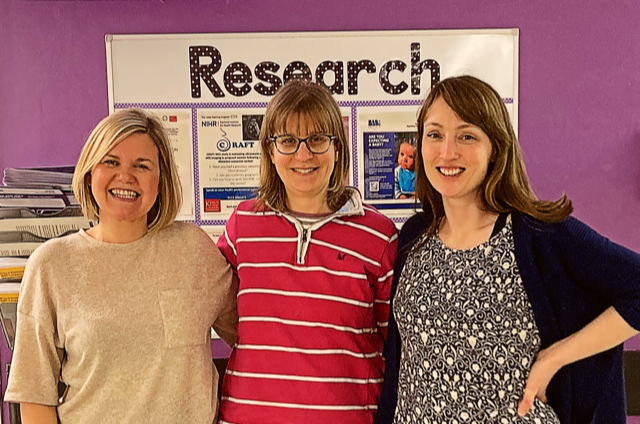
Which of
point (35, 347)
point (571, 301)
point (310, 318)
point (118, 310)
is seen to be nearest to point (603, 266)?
point (571, 301)

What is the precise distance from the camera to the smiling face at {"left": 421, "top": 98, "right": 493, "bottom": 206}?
121 cm

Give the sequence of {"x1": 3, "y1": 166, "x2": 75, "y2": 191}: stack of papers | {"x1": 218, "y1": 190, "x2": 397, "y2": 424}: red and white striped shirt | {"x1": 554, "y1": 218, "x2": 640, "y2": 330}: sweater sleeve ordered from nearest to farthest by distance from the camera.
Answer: {"x1": 554, "y1": 218, "x2": 640, "y2": 330}: sweater sleeve → {"x1": 218, "y1": 190, "x2": 397, "y2": 424}: red and white striped shirt → {"x1": 3, "y1": 166, "x2": 75, "y2": 191}: stack of papers

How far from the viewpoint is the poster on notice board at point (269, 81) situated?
2.43 m

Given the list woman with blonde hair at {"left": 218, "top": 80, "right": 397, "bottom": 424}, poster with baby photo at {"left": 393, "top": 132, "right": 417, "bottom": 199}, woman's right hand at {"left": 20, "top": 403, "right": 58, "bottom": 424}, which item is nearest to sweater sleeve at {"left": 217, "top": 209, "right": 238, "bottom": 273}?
woman with blonde hair at {"left": 218, "top": 80, "right": 397, "bottom": 424}

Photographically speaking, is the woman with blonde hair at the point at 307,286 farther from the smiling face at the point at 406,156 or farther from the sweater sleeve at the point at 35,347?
the smiling face at the point at 406,156

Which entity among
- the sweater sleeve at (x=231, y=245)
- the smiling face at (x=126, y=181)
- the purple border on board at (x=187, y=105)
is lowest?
the sweater sleeve at (x=231, y=245)

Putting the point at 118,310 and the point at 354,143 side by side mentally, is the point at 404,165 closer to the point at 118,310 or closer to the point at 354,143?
the point at 354,143

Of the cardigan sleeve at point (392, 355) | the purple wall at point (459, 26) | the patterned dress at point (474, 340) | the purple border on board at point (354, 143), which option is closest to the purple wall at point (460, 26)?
the purple wall at point (459, 26)

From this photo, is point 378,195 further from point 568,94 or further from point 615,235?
point 615,235

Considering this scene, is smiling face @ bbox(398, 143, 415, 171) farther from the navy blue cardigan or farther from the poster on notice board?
the navy blue cardigan

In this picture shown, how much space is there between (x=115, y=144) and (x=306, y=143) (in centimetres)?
48

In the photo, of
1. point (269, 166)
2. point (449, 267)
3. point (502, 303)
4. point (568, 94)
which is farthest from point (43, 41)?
point (568, 94)

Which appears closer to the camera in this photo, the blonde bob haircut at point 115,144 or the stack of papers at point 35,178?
the blonde bob haircut at point 115,144

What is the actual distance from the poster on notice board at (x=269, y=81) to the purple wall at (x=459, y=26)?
0.06m
